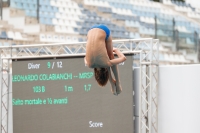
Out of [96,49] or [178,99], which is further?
[178,99]

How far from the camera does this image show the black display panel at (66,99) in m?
11.2

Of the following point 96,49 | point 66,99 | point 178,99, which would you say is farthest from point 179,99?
point 96,49

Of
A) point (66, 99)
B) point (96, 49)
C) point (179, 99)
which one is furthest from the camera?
point (66, 99)

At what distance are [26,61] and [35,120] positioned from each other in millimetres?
1220

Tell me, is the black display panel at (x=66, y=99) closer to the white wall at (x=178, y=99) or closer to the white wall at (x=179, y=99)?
the white wall at (x=178, y=99)

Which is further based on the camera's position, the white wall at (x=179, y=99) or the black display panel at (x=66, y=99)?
the black display panel at (x=66, y=99)

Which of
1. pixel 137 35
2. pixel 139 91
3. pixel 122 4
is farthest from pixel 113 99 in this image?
pixel 122 4

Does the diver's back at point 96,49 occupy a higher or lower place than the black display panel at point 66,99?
higher

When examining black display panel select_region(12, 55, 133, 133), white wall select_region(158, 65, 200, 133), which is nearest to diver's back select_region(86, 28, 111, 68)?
white wall select_region(158, 65, 200, 133)

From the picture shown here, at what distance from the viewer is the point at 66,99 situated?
1160 centimetres

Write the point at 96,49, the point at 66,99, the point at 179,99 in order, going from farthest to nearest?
the point at 66,99 → the point at 179,99 → the point at 96,49

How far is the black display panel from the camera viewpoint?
11.2 m

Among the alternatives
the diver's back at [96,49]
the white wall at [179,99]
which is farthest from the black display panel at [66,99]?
the diver's back at [96,49]

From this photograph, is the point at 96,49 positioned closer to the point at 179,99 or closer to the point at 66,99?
the point at 179,99
